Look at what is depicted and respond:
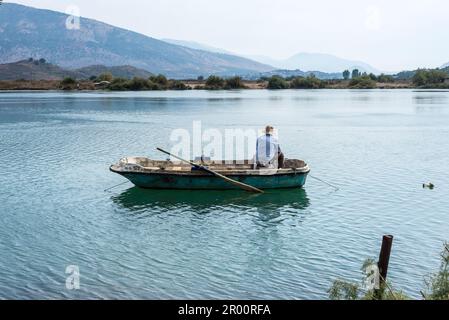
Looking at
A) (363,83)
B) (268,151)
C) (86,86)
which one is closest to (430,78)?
(363,83)

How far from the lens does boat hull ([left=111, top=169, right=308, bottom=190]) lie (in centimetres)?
2672

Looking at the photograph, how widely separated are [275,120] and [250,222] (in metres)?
48.0

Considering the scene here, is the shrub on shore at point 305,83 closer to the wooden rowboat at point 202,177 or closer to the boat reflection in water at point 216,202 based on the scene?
the wooden rowboat at point 202,177

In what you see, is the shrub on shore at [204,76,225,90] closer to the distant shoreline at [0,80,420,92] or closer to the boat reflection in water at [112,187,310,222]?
the distant shoreline at [0,80,420,92]

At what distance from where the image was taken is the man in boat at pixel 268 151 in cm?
2639

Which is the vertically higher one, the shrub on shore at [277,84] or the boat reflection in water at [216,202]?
the shrub on shore at [277,84]

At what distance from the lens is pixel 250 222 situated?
22.7m

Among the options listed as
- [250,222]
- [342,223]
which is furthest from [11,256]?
[342,223]

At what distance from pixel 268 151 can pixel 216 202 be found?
3630 millimetres

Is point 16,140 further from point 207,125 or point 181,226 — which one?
point 181,226

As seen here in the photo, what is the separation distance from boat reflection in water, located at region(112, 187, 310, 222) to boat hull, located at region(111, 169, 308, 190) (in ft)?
0.84

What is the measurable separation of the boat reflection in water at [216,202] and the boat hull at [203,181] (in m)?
0.26

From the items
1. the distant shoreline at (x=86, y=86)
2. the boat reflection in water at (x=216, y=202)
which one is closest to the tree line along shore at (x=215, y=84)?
the distant shoreline at (x=86, y=86)
